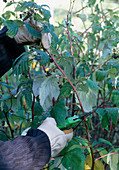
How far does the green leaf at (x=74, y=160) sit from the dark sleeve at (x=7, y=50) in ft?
1.85

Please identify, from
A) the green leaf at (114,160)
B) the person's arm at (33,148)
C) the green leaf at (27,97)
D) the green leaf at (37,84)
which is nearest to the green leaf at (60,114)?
the person's arm at (33,148)

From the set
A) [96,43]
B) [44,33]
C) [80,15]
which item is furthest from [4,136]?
[96,43]

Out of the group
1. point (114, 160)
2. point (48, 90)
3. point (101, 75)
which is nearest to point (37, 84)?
point (48, 90)

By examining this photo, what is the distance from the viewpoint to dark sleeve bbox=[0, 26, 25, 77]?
3.81 ft

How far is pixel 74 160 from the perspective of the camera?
0.88 metres

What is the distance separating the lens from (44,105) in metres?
0.98

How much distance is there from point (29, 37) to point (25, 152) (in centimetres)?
55

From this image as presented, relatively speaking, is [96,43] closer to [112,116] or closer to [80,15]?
[80,15]

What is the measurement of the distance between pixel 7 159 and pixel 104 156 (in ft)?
1.87

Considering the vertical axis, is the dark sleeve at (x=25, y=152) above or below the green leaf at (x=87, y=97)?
below

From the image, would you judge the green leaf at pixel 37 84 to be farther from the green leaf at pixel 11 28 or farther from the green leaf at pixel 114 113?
the green leaf at pixel 114 113

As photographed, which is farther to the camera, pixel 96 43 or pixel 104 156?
pixel 96 43

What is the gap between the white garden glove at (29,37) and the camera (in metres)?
0.95

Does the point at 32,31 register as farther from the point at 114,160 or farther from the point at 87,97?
the point at 114,160
